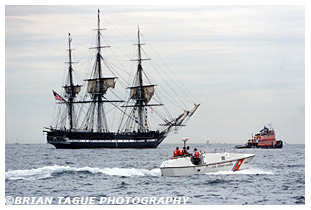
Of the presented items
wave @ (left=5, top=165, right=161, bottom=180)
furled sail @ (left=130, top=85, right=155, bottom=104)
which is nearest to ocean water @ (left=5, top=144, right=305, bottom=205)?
wave @ (left=5, top=165, right=161, bottom=180)

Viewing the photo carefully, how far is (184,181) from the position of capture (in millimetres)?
31922

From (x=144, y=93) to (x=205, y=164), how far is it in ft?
211

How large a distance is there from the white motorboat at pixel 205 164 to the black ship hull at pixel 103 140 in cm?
5859

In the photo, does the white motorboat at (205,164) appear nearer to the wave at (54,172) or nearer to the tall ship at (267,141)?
the wave at (54,172)

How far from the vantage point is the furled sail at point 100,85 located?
98312 mm

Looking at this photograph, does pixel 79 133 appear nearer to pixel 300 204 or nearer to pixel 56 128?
pixel 56 128

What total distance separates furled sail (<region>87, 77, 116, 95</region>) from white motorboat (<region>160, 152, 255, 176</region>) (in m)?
62.5

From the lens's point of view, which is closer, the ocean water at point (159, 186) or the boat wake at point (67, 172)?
the ocean water at point (159, 186)

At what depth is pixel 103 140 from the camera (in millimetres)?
95750

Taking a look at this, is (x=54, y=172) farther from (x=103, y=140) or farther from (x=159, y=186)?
(x=103, y=140)

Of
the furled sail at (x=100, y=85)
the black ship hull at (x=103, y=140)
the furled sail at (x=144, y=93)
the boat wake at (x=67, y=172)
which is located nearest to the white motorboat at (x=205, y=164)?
the boat wake at (x=67, y=172)

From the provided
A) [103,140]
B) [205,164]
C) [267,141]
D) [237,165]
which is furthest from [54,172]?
[267,141]
